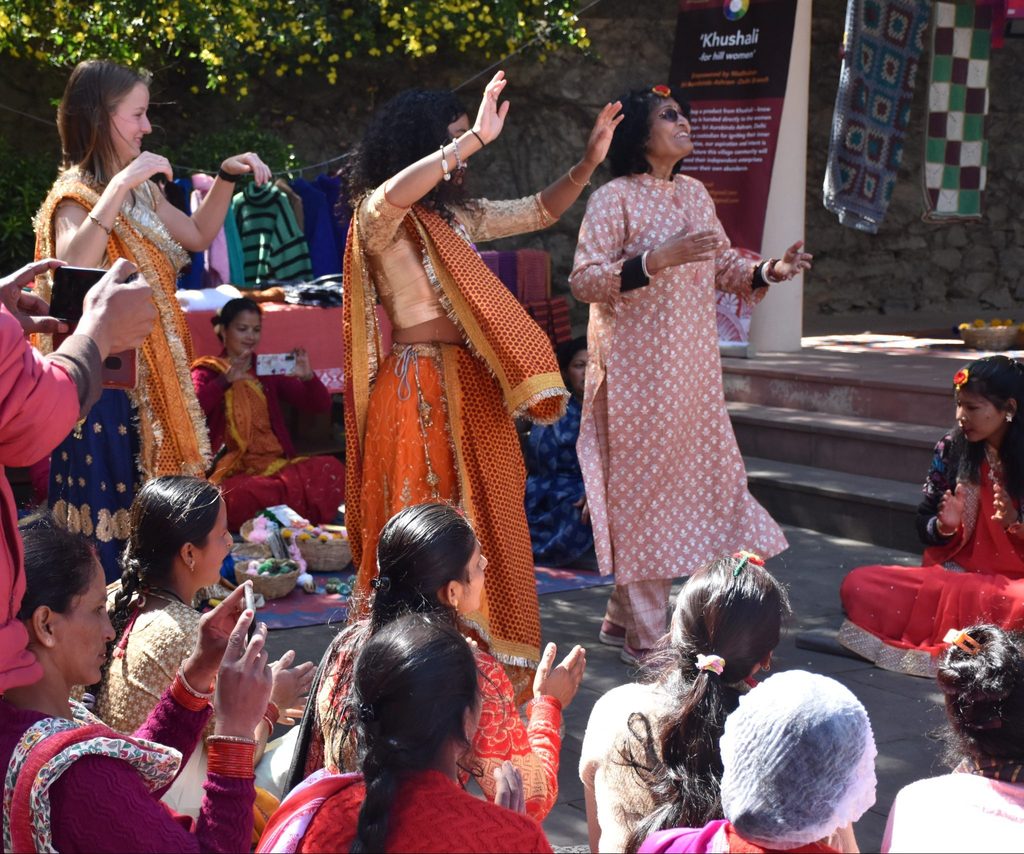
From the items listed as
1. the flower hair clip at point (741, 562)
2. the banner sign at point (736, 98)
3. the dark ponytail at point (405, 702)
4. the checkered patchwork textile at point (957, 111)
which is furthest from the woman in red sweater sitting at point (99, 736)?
the checkered patchwork textile at point (957, 111)

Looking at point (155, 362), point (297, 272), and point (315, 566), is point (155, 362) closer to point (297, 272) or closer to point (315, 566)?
point (315, 566)

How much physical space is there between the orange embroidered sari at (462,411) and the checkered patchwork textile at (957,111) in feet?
22.3

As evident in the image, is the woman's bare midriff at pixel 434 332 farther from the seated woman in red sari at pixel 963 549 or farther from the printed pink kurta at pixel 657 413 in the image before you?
the seated woman in red sari at pixel 963 549

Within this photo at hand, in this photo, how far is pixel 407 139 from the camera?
3811 mm

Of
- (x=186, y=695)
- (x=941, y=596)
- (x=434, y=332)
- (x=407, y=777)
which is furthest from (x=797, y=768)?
(x=941, y=596)

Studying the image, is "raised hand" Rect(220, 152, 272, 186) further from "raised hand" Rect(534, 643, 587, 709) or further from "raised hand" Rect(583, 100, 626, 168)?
"raised hand" Rect(534, 643, 587, 709)

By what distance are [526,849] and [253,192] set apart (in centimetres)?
702

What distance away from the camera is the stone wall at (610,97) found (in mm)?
10805

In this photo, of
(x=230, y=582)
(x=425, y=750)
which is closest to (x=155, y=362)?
(x=230, y=582)

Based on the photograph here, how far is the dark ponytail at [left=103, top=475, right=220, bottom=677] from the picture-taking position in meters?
2.89

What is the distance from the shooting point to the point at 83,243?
3.75 m

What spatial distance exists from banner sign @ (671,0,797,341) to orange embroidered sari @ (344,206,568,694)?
464 centimetres

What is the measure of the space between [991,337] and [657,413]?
5080mm

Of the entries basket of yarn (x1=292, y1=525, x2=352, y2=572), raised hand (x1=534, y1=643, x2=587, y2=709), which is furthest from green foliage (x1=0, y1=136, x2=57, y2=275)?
raised hand (x1=534, y1=643, x2=587, y2=709)
